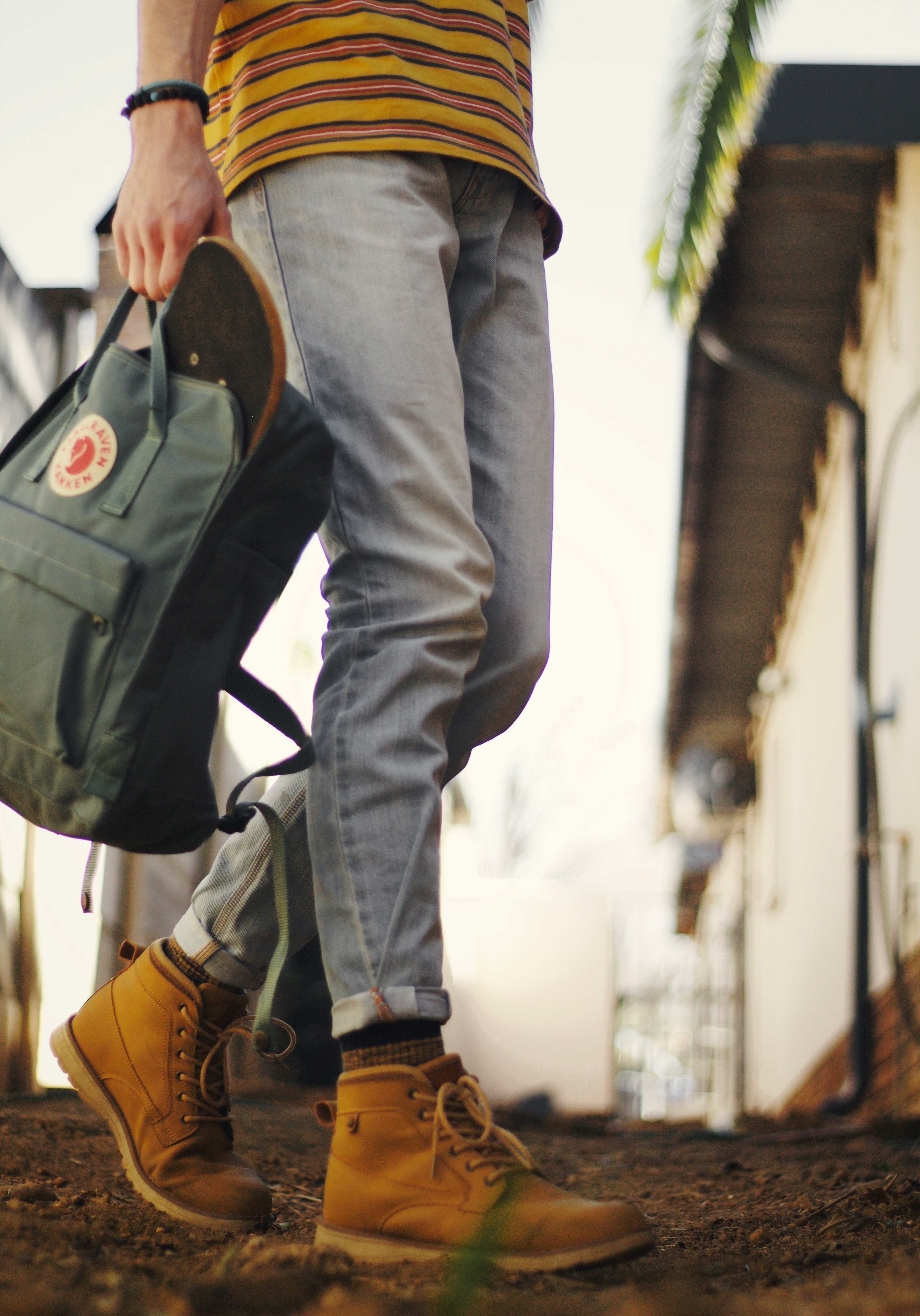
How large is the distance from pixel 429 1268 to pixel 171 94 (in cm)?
122

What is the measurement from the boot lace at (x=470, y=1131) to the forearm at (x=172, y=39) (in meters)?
1.12

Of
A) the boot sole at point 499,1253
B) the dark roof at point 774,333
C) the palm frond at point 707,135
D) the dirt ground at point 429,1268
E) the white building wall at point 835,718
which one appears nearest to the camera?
the dirt ground at point 429,1268

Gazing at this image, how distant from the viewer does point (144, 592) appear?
120cm

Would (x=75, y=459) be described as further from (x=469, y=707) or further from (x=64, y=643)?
(x=469, y=707)

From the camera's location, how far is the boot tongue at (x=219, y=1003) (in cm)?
151

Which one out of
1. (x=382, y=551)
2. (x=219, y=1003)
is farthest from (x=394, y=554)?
(x=219, y=1003)

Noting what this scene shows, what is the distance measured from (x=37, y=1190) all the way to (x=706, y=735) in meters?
10.7

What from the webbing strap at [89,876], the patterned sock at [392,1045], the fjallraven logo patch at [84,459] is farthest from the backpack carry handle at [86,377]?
the patterned sock at [392,1045]

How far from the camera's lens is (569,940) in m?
9.16

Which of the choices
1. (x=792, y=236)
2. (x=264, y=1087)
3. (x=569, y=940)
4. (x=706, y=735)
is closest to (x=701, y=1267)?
(x=264, y=1087)

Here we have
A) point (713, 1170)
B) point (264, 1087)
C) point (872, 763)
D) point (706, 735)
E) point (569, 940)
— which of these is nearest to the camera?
point (713, 1170)

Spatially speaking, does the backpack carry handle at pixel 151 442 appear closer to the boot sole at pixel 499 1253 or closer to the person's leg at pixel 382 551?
the person's leg at pixel 382 551

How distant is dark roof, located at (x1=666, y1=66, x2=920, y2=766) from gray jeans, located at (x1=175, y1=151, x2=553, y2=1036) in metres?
3.70

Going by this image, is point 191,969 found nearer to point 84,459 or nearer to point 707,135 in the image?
point 84,459
